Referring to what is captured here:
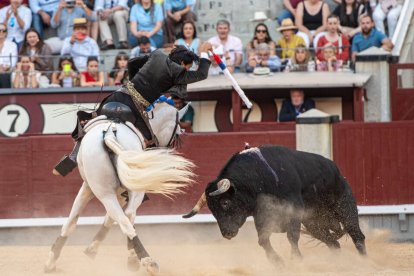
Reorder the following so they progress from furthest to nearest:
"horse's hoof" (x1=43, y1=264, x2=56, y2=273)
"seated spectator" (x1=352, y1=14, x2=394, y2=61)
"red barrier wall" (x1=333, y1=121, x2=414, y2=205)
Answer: "seated spectator" (x1=352, y1=14, x2=394, y2=61) < "red barrier wall" (x1=333, y1=121, x2=414, y2=205) < "horse's hoof" (x1=43, y1=264, x2=56, y2=273)

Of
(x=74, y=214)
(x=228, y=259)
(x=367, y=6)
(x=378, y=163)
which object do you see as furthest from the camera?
(x=367, y=6)

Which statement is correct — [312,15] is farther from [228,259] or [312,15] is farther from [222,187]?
[222,187]

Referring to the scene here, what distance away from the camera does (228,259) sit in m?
11.3

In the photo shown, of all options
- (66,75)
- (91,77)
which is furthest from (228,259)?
(66,75)

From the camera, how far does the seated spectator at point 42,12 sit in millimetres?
16047

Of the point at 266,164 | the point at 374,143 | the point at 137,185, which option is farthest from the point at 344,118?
the point at 137,185

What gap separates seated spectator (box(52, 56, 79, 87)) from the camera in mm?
15172

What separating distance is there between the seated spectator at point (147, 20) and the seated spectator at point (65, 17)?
0.56m

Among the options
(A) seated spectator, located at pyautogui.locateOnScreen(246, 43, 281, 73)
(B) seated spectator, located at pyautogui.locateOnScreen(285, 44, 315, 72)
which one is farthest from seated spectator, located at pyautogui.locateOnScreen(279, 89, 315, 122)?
(A) seated spectator, located at pyautogui.locateOnScreen(246, 43, 281, 73)

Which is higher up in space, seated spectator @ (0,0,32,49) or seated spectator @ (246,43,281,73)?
seated spectator @ (0,0,32,49)

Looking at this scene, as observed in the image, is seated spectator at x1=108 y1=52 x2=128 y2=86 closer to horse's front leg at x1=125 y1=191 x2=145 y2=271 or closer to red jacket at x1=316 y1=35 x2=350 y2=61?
red jacket at x1=316 y1=35 x2=350 y2=61

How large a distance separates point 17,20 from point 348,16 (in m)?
4.10

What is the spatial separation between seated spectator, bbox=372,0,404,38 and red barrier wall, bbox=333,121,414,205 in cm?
242

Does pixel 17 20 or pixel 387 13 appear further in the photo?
pixel 17 20
